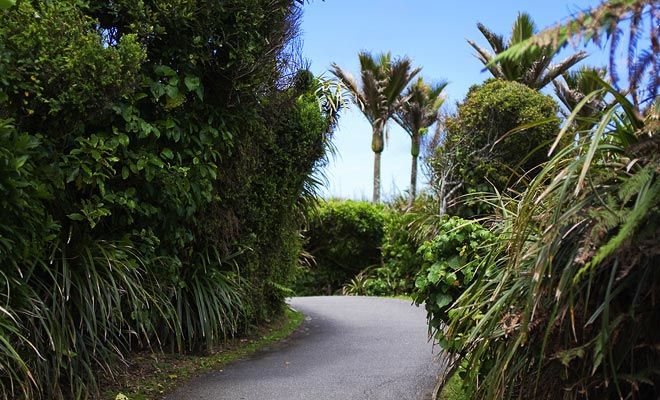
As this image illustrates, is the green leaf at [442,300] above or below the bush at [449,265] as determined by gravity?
below

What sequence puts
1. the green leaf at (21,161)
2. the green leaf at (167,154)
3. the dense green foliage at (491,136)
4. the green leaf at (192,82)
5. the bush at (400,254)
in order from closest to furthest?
the green leaf at (21,161) → the green leaf at (167,154) → the green leaf at (192,82) → the dense green foliage at (491,136) → the bush at (400,254)

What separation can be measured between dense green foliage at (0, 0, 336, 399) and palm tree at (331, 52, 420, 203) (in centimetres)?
1562

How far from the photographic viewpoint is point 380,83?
906 inches

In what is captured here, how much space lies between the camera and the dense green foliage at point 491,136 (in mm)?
10375

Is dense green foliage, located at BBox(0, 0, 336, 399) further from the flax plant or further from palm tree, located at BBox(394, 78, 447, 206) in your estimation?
palm tree, located at BBox(394, 78, 447, 206)

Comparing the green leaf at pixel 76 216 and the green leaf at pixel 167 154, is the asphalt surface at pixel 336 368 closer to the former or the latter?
the green leaf at pixel 76 216

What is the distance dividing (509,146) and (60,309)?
8.06 m

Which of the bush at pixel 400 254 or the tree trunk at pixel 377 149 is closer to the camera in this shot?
the bush at pixel 400 254

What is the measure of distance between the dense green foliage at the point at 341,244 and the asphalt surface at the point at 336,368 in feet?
25.2

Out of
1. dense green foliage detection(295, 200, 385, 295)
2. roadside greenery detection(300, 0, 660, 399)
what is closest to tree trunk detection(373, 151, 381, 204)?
dense green foliage detection(295, 200, 385, 295)

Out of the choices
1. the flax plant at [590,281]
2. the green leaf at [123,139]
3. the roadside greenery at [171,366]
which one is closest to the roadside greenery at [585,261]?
the flax plant at [590,281]

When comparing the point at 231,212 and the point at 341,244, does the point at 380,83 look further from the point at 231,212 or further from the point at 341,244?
the point at 231,212

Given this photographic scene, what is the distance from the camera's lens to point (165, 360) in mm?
6297

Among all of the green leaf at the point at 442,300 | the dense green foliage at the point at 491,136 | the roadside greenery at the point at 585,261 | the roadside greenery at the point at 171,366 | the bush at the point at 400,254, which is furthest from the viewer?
the bush at the point at 400,254
